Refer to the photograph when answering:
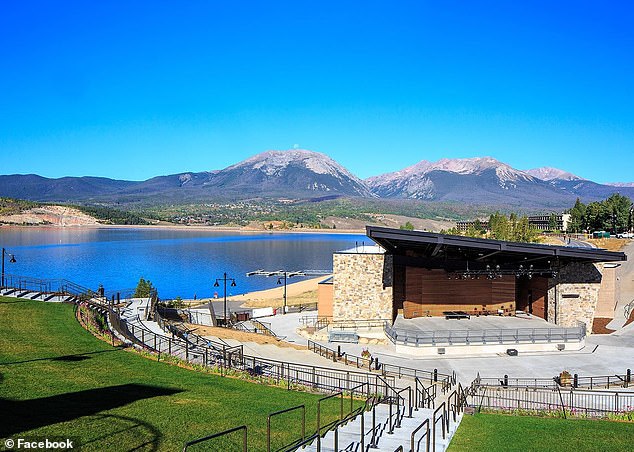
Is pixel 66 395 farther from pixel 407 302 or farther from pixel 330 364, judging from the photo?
pixel 407 302

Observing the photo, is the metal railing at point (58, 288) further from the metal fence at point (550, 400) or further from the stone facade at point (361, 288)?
the metal fence at point (550, 400)

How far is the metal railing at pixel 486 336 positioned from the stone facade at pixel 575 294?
9.94ft

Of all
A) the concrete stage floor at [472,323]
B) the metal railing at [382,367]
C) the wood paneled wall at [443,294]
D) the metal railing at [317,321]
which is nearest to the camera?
the metal railing at [382,367]

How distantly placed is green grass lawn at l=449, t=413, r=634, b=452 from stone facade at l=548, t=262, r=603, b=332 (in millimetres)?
17890

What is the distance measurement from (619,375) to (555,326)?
607 cm

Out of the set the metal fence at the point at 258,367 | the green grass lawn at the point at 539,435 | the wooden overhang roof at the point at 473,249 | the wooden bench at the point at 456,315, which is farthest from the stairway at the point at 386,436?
the wooden bench at the point at 456,315

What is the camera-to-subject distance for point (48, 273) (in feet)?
273

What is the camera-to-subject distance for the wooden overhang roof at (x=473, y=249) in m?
26.5

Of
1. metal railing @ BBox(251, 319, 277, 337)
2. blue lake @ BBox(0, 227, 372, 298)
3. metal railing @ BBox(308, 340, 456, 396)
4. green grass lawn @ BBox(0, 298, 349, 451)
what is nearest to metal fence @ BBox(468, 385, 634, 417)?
metal railing @ BBox(308, 340, 456, 396)

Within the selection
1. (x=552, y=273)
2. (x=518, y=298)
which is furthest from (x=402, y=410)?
(x=518, y=298)

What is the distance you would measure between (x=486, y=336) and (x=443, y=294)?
600 centimetres

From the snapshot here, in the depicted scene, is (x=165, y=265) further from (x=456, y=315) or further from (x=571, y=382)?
(x=571, y=382)

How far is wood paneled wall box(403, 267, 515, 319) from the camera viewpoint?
105 ft

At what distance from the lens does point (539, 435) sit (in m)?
11.9
